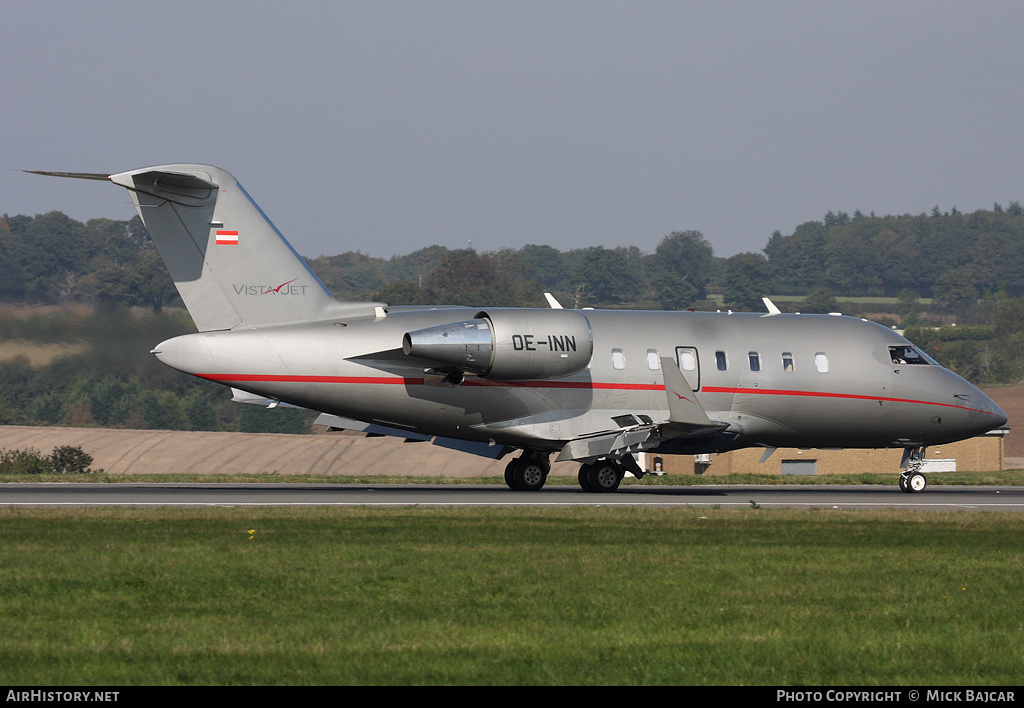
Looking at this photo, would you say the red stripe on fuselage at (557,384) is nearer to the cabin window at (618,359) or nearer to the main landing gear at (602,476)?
the cabin window at (618,359)

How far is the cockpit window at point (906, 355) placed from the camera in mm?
33312

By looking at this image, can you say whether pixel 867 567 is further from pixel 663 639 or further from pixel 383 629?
pixel 383 629

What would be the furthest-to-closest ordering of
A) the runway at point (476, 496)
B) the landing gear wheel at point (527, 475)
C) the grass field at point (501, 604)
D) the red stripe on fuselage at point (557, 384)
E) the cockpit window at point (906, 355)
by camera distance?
1. the cockpit window at point (906, 355)
2. the landing gear wheel at point (527, 475)
3. the red stripe on fuselage at point (557, 384)
4. the runway at point (476, 496)
5. the grass field at point (501, 604)

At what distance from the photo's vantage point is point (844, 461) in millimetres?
64625

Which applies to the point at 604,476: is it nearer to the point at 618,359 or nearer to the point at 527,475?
the point at 527,475

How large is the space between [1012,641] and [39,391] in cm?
6330

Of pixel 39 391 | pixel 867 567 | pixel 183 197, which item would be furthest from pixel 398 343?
pixel 39 391

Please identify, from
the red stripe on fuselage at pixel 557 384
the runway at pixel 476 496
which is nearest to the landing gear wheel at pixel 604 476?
the runway at pixel 476 496

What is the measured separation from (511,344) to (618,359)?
3.27m

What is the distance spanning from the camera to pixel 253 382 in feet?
92.4

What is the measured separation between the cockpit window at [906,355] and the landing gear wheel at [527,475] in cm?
1018

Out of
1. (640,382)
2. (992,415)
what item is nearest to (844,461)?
(992,415)

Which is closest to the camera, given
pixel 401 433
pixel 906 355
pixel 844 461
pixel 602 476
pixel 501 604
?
pixel 501 604

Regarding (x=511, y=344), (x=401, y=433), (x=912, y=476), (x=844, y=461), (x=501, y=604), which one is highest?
(x=511, y=344)
